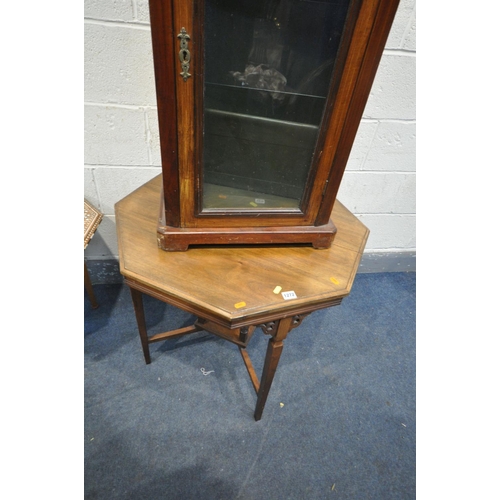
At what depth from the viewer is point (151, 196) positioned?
949 mm

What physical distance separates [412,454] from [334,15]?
4.35 ft

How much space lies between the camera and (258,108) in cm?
64

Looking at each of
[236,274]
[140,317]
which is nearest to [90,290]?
[140,317]

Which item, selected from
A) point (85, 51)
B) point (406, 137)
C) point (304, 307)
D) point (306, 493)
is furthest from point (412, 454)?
point (85, 51)

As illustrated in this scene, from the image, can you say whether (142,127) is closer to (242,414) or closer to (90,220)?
(90,220)

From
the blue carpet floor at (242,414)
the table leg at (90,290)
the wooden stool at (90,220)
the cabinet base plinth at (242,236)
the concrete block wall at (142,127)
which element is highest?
the concrete block wall at (142,127)

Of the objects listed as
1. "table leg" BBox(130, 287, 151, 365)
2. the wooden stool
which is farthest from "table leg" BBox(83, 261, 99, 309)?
"table leg" BBox(130, 287, 151, 365)

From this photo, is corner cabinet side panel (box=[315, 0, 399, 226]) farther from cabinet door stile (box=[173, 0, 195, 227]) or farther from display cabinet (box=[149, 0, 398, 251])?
cabinet door stile (box=[173, 0, 195, 227])

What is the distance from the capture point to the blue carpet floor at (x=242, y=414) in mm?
983

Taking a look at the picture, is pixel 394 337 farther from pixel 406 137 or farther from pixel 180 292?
pixel 180 292

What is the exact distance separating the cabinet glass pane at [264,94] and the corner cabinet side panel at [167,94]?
0.21ft

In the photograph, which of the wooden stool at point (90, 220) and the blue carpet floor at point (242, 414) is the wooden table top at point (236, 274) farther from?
the blue carpet floor at point (242, 414)

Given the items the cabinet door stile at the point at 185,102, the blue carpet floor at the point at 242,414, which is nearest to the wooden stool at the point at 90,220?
the blue carpet floor at the point at 242,414

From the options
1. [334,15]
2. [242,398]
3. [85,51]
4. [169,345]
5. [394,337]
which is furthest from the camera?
[394,337]
